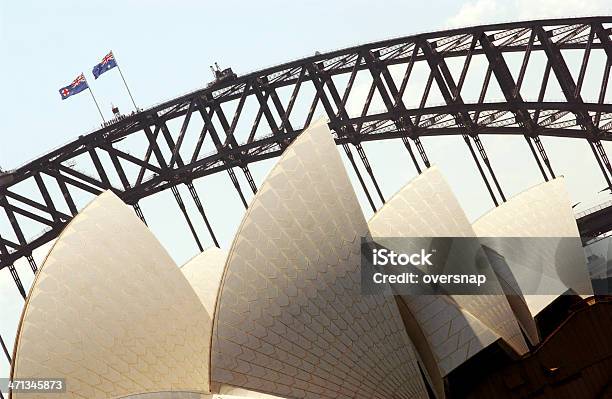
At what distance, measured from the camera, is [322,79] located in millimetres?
52406

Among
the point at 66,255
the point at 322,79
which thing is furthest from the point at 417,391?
the point at 322,79

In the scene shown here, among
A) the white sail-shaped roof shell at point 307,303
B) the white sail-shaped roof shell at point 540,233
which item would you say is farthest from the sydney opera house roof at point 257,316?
the white sail-shaped roof shell at point 540,233

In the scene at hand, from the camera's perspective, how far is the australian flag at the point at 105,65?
52.6 m

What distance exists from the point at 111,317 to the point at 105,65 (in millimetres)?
24341

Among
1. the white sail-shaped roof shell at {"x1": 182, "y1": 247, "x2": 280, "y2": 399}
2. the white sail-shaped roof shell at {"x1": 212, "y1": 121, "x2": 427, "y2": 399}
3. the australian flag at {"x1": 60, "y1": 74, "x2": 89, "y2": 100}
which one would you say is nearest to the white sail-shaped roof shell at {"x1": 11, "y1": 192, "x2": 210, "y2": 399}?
the white sail-shaped roof shell at {"x1": 212, "y1": 121, "x2": 427, "y2": 399}

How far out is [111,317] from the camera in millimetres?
31562

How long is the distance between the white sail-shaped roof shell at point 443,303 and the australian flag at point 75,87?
66.1 ft

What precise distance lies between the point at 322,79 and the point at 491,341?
70.2 ft

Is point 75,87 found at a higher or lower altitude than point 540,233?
higher

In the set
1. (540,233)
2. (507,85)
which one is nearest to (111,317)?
(540,233)

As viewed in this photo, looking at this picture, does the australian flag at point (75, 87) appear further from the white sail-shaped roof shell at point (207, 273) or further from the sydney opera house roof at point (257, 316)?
the sydney opera house roof at point (257, 316)

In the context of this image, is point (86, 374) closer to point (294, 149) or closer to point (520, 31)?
point (294, 149)

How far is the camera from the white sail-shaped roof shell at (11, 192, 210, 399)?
3048cm

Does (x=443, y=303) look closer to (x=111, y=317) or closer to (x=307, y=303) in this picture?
(x=307, y=303)
